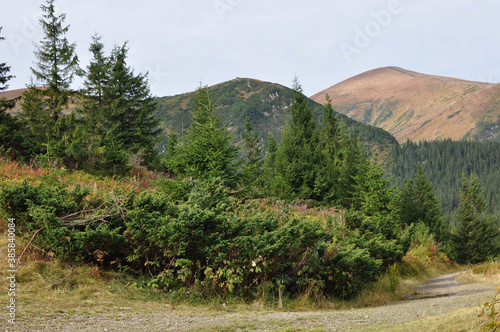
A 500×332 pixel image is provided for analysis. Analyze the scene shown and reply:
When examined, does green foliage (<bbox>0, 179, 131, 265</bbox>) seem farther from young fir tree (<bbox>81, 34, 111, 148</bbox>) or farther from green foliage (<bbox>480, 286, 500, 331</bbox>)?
young fir tree (<bbox>81, 34, 111, 148</bbox>)

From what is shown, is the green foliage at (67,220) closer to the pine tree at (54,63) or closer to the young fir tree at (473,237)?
the pine tree at (54,63)

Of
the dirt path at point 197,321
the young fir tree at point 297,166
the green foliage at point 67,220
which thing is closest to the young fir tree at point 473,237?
the young fir tree at point 297,166

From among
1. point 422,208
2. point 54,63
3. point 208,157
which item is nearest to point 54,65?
point 54,63

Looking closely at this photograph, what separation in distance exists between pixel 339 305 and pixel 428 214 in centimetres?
4365

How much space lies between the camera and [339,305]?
25.3ft

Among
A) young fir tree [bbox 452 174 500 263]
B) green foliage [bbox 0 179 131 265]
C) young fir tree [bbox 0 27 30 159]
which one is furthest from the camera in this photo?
young fir tree [bbox 452 174 500 263]

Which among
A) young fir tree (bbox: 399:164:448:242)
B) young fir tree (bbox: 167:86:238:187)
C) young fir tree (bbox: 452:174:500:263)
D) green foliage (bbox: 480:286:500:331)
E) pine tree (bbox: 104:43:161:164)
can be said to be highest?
pine tree (bbox: 104:43:161:164)

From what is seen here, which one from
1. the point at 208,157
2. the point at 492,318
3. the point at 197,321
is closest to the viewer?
the point at 492,318

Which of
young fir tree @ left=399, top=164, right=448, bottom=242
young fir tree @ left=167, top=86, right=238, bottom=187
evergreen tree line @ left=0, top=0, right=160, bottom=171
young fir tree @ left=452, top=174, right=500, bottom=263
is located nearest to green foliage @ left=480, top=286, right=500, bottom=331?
young fir tree @ left=167, top=86, right=238, bottom=187

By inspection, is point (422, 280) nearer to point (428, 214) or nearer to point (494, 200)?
point (428, 214)

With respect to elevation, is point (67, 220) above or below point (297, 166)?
below

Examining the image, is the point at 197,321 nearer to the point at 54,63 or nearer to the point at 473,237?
the point at 54,63

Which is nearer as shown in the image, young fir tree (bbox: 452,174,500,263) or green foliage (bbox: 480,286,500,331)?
green foliage (bbox: 480,286,500,331)

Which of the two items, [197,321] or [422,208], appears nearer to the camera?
[197,321]
